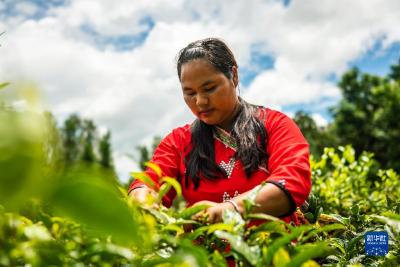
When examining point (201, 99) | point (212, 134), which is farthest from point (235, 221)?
point (212, 134)

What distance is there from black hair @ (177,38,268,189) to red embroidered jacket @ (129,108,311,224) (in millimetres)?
31

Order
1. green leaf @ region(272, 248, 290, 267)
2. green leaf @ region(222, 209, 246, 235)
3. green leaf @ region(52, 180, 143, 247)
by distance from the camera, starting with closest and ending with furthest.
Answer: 1. green leaf @ region(52, 180, 143, 247)
2. green leaf @ region(272, 248, 290, 267)
3. green leaf @ region(222, 209, 246, 235)

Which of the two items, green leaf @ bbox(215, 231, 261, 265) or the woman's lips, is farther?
the woman's lips

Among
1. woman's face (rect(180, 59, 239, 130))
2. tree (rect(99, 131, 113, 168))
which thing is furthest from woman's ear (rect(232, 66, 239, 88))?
tree (rect(99, 131, 113, 168))

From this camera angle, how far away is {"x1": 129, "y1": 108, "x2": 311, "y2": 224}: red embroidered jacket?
1615 mm

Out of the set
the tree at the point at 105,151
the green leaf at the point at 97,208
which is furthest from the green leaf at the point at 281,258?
the tree at the point at 105,151

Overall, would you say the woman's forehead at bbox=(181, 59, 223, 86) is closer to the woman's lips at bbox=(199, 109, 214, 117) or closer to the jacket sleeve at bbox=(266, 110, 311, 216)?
the woman's lips at bbox=(199, 109, 214, 117)

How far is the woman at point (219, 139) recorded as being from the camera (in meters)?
1.97

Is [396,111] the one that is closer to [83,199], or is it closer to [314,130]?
[314,130]

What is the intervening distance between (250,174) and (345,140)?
92.9 ft

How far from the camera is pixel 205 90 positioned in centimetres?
211

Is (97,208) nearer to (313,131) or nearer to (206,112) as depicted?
(206,112)

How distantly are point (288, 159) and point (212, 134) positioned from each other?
582 millimetres

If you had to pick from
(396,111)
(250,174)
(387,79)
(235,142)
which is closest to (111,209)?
(250,174)
